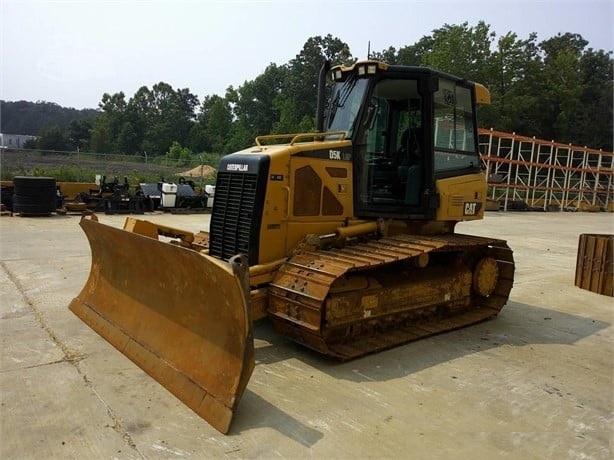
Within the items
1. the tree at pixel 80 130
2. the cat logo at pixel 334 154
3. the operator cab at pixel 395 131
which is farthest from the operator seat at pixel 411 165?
the tree at pixel 80 130

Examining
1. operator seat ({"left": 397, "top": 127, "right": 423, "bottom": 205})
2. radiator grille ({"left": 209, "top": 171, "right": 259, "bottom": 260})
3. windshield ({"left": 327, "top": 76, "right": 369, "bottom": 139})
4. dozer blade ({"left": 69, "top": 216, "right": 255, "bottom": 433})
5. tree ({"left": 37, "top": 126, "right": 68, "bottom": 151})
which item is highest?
tree ({"left": 37, "top": 126, "right": 68, "bottom": 151})

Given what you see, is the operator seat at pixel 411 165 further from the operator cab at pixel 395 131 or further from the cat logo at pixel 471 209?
the cat logo at pixel 471 209

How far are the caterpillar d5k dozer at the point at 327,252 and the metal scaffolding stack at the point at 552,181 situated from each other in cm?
2365

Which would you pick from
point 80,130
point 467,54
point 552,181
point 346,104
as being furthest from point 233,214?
point 80,130

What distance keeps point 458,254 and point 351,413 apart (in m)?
3.27

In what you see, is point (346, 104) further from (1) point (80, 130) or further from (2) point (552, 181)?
(1) point (80, 130)

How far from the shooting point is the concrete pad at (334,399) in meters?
3.29

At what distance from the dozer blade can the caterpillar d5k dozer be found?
0.05 feet

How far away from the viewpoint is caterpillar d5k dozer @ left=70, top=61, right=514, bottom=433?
161 inches

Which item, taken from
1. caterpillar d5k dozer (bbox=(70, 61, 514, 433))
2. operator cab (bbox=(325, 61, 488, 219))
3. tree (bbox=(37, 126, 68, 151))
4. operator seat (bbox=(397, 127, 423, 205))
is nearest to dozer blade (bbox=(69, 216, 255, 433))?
caterpillar d5k dozer (bbox=(70, 61, 514, 433))

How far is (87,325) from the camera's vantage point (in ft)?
18.0

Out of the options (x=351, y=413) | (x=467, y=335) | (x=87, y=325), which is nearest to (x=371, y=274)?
(x=467, y=335)

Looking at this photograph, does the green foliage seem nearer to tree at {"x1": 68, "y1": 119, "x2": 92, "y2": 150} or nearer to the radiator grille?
tree at {"x1": 68, "y1": 119, "x2": 92, "y2": 150}

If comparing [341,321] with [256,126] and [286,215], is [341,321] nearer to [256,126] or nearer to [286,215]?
[286,215]
